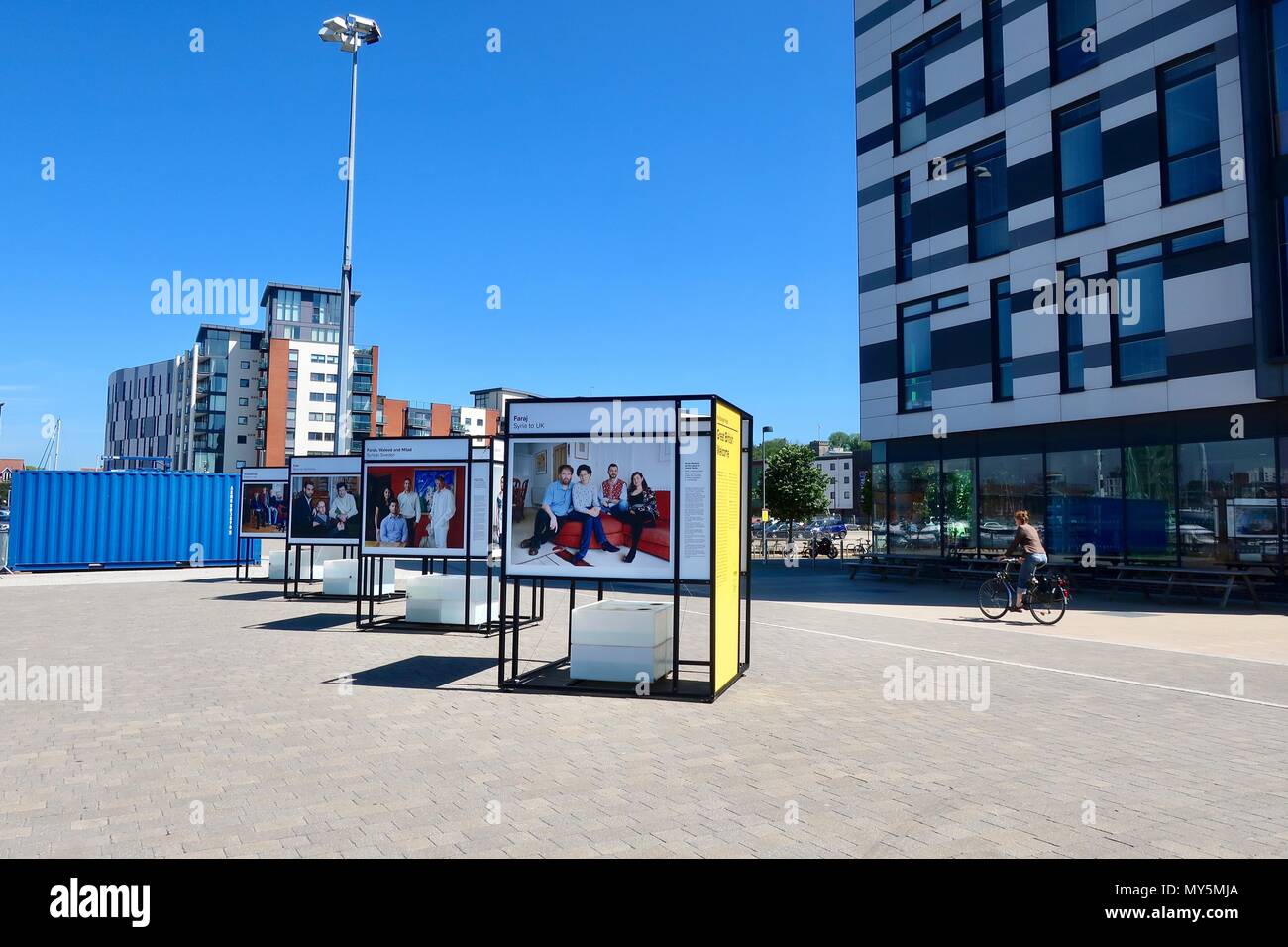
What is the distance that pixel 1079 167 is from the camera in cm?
2117

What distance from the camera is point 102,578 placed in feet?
76.8

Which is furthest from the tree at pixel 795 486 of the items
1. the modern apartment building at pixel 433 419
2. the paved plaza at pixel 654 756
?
the modern apartment building at pixel 433 419

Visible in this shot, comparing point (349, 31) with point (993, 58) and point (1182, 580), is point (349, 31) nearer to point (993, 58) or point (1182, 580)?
point (993, 58)

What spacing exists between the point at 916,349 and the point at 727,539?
18283mm

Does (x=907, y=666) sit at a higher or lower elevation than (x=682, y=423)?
lower

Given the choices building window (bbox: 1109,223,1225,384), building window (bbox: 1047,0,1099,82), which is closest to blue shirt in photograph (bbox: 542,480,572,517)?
building window (bbox: 1109,223,1225,384)

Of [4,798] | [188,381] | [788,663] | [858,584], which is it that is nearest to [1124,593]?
[858,584]

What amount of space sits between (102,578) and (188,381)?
3832 inches

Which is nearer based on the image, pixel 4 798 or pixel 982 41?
pixel 4 798

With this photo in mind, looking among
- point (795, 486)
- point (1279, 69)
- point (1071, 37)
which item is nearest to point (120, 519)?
point (1071, 37)

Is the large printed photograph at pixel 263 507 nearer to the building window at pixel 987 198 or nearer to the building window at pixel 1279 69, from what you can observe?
the building window at pixel 987 198

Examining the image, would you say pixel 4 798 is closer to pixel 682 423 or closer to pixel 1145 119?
pixel 682 423

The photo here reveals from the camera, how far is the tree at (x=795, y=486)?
166ft
